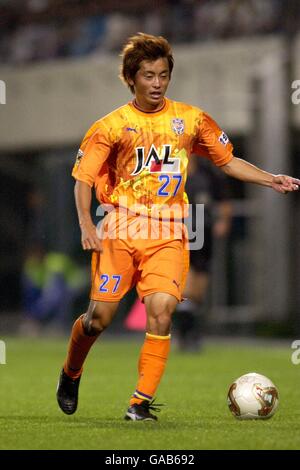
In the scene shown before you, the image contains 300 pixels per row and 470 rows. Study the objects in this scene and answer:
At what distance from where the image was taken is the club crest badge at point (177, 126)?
6773 millimetres

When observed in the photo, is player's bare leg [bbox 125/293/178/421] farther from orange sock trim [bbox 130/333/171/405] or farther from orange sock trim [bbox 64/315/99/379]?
orange sock trim [bbox 64/315/99/379]

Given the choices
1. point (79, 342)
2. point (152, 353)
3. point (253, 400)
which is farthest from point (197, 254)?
point (152, 353)

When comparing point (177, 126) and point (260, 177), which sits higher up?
point (177, 126)

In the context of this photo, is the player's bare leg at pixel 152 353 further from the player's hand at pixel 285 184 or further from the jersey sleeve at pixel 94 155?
the player's hand at pixel 285 184

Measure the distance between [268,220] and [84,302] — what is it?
4.04 metres

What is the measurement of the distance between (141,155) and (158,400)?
88.1 inches

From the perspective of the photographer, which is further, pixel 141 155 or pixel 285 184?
pixel 285 184

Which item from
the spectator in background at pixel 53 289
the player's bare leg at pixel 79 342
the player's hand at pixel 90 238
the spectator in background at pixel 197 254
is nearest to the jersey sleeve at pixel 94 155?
the player's hand at pixel 90 238

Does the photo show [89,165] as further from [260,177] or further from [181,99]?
[181,99]

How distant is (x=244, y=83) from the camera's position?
2028 centimetres

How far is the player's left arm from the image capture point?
693 cm

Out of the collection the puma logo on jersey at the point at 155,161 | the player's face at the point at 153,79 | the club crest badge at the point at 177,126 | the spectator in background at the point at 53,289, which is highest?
the player's face at the point at 153,79

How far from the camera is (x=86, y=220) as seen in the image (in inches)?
255

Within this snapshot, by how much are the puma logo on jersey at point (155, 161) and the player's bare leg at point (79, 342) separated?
2.65ft
